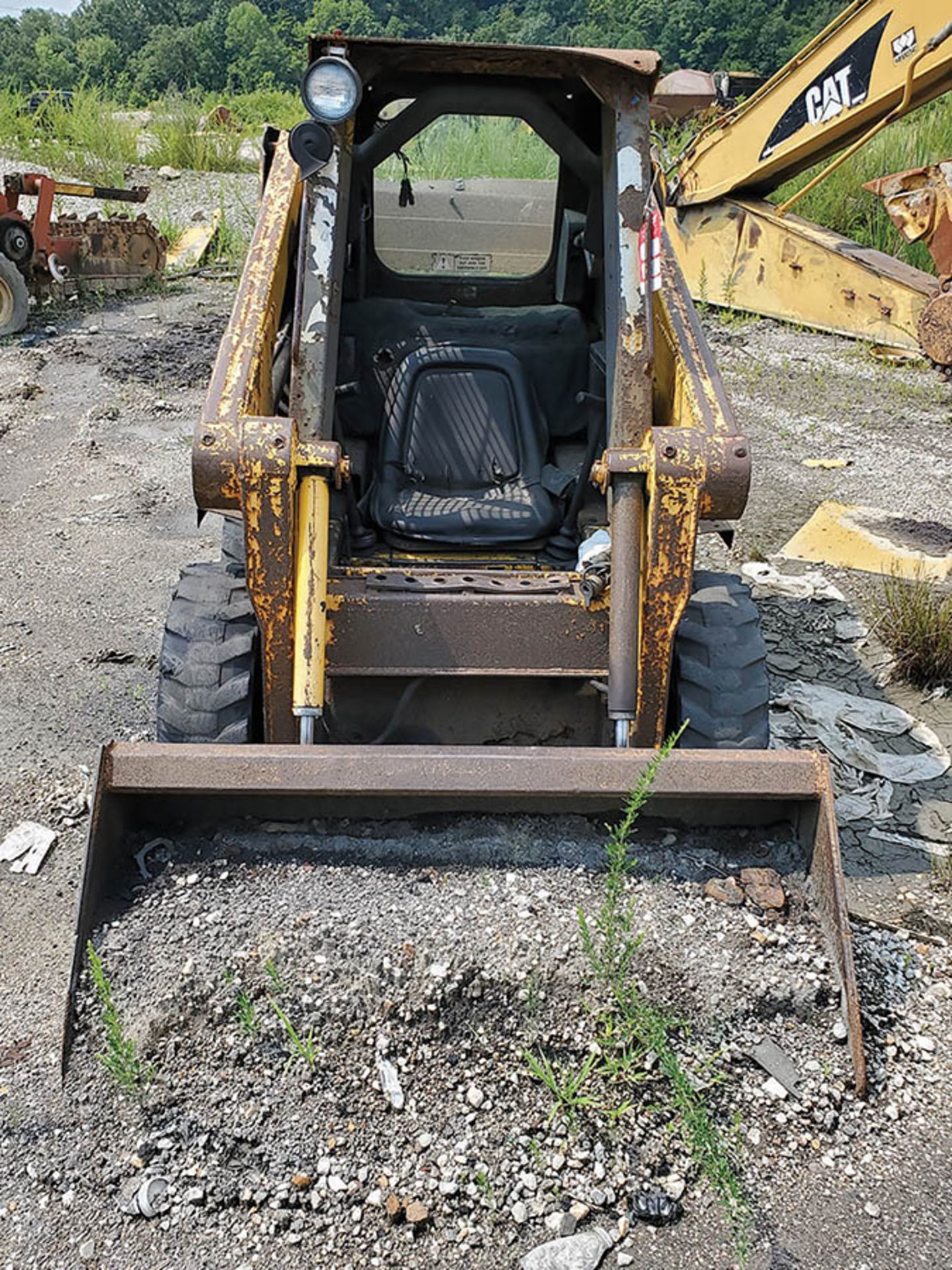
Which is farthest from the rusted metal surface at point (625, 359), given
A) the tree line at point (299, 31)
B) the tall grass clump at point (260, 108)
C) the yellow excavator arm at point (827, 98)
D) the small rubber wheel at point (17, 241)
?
the tree line at point (299, 31)

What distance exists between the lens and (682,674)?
2.79 m

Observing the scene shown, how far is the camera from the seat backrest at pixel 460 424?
359 cm

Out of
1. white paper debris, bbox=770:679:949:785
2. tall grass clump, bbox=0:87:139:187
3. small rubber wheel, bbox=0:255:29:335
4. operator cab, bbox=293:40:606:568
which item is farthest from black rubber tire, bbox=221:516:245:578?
tall grass clump, bbox=0:87:139:187

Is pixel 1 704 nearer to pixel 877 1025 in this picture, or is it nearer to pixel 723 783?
pixel 723 783

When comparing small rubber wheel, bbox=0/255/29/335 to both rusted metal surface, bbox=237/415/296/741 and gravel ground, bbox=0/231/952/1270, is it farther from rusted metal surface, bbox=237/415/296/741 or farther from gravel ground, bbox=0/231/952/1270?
rusted metal surface, bbox=237/415/296/741

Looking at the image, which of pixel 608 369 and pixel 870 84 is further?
pixel 870 84

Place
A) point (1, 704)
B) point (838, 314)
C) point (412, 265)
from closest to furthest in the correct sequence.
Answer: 1. point (1, 704)
2. point (412, 265)
3. point (838, 314)

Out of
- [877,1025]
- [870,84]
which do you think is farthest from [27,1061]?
[870,84]

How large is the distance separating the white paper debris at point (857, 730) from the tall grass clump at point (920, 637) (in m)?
0.19

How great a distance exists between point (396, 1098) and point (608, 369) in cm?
190

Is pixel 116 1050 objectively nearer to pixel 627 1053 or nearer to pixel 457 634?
pixel 627 1053

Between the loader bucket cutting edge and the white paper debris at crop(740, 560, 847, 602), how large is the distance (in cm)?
221

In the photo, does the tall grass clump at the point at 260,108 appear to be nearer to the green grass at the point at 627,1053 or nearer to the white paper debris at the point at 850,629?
the white paper debris at the point at 850,629

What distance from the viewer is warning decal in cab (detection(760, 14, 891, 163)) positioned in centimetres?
635
